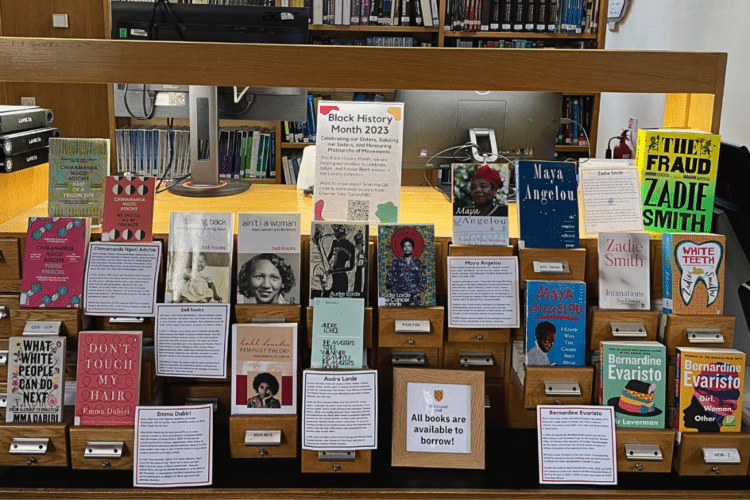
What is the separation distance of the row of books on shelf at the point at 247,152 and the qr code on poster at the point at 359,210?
2.92 m

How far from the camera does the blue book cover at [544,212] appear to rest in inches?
66.2

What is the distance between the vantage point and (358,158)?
1.78 metres

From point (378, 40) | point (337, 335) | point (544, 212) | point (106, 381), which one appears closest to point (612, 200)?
point (544, 212)

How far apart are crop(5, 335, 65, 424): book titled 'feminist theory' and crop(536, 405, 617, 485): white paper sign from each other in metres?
1.08

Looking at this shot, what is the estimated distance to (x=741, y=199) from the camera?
5.98 feet

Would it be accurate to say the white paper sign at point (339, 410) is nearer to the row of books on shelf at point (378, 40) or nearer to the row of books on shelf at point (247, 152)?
the row of books on shelf at point (247, 152)

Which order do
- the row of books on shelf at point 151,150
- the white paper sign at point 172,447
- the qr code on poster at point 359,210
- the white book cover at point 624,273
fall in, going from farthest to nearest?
the row of books on shelf at point 151,150
the qr code on poster at point 359,210
the white book cover at point 624,273
the white paper sign at point 172,447

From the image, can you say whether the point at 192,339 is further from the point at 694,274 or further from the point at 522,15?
the point at 522,15

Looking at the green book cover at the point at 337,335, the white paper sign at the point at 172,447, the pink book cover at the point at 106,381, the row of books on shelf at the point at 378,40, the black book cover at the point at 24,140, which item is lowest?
the white paper sign at the point at 172,447

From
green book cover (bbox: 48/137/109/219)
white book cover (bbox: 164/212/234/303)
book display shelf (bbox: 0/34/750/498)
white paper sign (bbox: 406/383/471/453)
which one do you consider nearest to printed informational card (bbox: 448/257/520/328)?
book display shelf (bbox: 0/34/750/498)

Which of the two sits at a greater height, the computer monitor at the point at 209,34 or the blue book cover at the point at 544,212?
the computer monitor at the point at 209,34

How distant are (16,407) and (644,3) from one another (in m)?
3.83

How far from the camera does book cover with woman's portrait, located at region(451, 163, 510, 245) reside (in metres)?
1.69

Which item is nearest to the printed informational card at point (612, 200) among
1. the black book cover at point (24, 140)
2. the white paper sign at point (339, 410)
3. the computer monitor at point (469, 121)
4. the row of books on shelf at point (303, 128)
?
the white paper sign at point (339, 410)
